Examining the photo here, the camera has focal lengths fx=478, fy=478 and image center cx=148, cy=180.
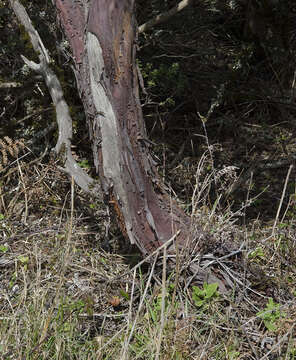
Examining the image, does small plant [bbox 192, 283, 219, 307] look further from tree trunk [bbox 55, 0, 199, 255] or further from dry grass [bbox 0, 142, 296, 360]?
tree trunk [bbox 55, 0, 199, 255]

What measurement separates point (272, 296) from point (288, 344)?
544 mm

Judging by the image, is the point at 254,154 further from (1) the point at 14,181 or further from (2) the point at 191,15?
(1) the point at 14,181

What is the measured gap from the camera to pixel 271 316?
2.63m

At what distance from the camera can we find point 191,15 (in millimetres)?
4531

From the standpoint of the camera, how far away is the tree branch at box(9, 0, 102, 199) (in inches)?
140

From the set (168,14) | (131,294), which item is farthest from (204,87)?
(131,294)

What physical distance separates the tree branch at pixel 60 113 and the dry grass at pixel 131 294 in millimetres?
245

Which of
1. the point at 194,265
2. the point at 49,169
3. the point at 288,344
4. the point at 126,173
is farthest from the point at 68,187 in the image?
the point at 288,344

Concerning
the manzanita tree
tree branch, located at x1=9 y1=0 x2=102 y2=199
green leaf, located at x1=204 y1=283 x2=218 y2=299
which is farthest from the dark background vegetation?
green leaf, located at x1=204 y1=283 x2=218 y2=299

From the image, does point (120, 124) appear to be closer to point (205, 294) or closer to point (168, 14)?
point (205, 294)

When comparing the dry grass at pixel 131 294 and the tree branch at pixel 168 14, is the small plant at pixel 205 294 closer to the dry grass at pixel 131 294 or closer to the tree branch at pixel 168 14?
the dry grass at pixel 131 294

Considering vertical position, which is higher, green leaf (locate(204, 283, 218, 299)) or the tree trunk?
the tree trunk

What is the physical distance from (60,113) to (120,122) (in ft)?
3.59

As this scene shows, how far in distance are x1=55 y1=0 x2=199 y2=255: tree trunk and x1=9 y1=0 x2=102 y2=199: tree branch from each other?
1.95 feet
